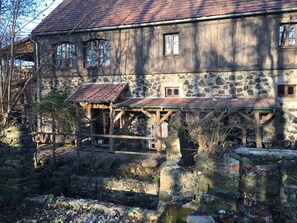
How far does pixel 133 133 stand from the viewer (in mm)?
12664

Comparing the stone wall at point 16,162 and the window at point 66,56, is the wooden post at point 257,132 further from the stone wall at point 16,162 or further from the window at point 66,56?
the window at point 66,56

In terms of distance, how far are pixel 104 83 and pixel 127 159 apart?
471cm

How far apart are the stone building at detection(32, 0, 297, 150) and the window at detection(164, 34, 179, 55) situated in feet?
0.15

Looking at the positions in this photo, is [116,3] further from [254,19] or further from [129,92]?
[254,19]

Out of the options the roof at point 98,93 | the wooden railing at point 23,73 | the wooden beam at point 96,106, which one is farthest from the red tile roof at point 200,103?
the wooden railing at point 23,73

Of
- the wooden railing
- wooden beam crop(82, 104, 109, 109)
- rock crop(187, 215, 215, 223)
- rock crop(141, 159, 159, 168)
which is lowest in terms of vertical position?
rock crop(141, 159, 159, 168)

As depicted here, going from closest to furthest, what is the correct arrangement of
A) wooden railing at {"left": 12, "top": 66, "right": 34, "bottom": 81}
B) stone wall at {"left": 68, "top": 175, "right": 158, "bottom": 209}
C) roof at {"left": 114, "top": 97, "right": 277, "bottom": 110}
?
1. stone wall at {"left": 68, "top": 175, "right": 158, "bottom": 209}
2. roof at {"left": 114, "top": 97, "right": 277, "bottom": 110}
3. wooden railing at {"left": 12, "top": 66, "right": 34, "bottom": 81}

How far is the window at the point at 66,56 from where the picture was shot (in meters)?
13.5

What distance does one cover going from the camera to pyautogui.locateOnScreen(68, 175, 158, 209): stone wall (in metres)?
7.83

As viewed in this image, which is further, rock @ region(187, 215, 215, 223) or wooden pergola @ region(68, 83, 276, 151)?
wooden pergola @ region(68, 83, 276, 151)

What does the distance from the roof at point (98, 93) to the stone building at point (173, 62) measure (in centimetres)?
5

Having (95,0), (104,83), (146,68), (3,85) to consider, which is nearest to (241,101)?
(146,68)

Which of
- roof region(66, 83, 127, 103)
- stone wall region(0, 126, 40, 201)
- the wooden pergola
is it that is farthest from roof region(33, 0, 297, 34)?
stone wall region(0, 126, 40, 201)

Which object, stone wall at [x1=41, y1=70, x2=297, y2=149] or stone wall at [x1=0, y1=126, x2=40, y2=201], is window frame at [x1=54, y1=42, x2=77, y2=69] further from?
stone wall at [x1=0, y1=126, x2=40, y2=201]
